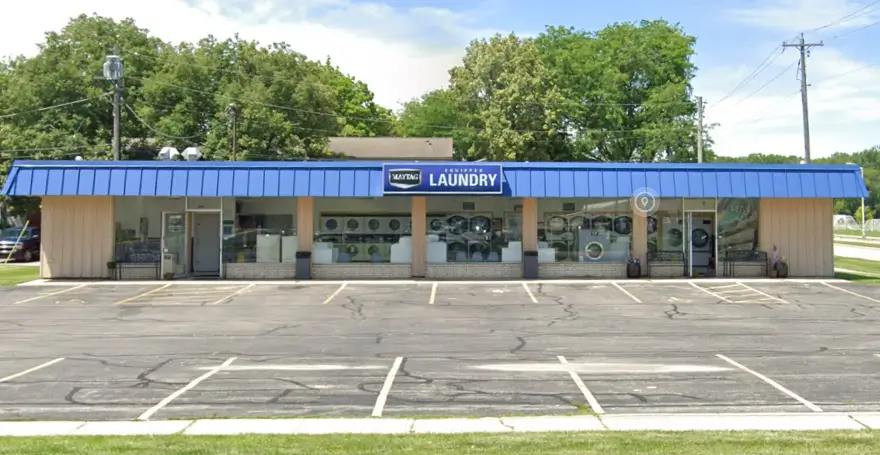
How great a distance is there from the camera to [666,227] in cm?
2742

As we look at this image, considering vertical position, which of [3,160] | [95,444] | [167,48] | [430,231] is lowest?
[95,444]

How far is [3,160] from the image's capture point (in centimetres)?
4406

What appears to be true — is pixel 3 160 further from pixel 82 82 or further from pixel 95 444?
pixel 95 444

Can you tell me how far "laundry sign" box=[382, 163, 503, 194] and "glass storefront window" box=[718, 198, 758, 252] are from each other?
8.14 meters

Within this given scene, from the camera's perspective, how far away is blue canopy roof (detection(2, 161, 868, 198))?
2547cm

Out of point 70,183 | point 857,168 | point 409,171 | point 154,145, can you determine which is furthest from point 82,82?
point 857,168

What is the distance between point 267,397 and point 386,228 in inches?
688

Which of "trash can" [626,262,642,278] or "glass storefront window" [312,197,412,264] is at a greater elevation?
"glass storefront window" [312,197,412,264]

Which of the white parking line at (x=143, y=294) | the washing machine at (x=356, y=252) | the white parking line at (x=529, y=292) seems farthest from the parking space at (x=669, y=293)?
the white parking line at (x=143, y=294)

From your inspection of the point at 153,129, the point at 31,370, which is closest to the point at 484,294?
the point at 31,370

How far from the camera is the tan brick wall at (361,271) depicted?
26953 millimetres

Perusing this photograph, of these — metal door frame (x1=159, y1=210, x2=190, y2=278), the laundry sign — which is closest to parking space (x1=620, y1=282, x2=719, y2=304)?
the laundry sign

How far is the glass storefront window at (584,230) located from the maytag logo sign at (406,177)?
14.8 ft

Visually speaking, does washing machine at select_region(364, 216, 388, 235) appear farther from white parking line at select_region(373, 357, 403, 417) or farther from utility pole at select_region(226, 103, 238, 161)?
utility pole at select_region(226, 103, 238, 161)
